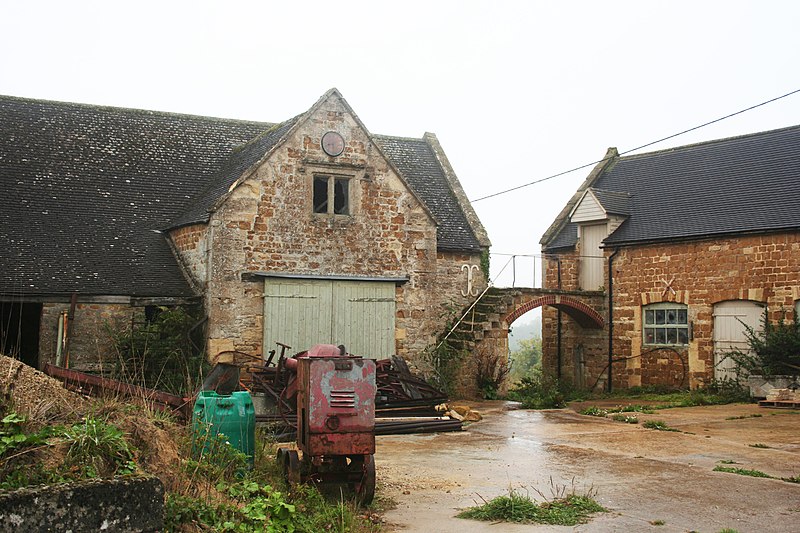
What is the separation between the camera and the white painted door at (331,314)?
62.4 ft

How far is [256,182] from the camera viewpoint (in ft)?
62.1

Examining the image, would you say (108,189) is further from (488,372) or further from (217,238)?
(488,372)

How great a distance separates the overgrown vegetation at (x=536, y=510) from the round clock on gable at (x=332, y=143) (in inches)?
487

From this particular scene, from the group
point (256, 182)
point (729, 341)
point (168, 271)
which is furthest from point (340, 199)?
point (729, 341)

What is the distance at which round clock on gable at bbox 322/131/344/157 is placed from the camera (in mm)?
19656

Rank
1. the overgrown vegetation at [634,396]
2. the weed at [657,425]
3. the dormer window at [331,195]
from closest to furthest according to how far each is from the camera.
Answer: the weed at [657,425] < the overgrown vegetation at [634,396] < the dormer window at [331,195]

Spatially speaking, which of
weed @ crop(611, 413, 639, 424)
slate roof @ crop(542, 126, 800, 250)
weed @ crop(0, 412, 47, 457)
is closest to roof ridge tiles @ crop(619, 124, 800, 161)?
slate roof @ crop(542, 126, 800, 250)

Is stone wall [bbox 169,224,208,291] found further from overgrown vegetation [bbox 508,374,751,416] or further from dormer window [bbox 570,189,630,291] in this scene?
dormer window [bbox 570,189,630,291]

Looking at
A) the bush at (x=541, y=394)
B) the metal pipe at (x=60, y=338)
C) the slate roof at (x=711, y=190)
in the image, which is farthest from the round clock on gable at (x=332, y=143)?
the slate roof at (x=711, y=190)

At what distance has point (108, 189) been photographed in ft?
67.2

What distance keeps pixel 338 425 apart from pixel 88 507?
3.40 metres

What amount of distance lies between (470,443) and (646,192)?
48.7ft

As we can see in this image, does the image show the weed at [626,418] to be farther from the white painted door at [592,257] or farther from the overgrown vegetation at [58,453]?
the overgrown vegetation at [58,453]

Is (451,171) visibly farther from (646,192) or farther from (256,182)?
(256,182)
